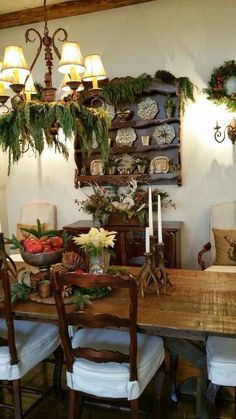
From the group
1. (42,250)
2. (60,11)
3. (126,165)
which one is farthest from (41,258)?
(60,11)

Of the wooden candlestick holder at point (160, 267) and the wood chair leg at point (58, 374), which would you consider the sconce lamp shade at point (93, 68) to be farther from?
the wood chair leg at point (58, 374)

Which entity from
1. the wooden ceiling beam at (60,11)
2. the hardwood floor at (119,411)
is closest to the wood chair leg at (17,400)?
the hardwood floor at (119,411)

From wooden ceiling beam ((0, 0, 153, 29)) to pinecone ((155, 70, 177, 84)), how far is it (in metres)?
0.82

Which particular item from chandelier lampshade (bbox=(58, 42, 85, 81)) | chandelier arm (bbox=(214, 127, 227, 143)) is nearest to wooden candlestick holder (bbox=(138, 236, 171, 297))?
chandelier lampshade (bbox=(58, 42, 85, 81))

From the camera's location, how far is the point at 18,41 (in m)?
4.61

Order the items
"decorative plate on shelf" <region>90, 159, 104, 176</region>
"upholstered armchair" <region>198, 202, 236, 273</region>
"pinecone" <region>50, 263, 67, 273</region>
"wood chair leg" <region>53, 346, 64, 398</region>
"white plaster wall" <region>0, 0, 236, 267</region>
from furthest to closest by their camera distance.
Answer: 1. "decorative plate on shelf" <region>90, 159, 104, 176</region>
2. "white plaster wall" <region>0, 0, 236, 267</region>
3. "upholstered armchair" <region>198, 202, 236, 273</region>
4. "wood chair leg" <region>53, 346, 64, 398</region>
5. "pinecone" <region>50, 263, 67, 273</region>

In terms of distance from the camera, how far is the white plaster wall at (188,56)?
154 inches

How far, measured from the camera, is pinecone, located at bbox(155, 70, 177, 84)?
13.0 feet

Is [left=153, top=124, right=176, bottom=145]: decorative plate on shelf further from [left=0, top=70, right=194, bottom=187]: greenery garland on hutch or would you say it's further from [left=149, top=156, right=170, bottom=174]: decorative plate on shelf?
[left=149, top=156, right=170, bottom=174]: decorative plate on shelf

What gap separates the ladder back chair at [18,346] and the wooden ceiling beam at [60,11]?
10.4 feet

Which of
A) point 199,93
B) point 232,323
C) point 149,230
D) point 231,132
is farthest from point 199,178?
point 232,323

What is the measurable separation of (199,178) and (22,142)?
2.31m

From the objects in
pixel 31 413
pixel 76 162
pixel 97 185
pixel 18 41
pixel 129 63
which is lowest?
pixel 31 413

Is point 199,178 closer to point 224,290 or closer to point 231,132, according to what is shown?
point 231,132
